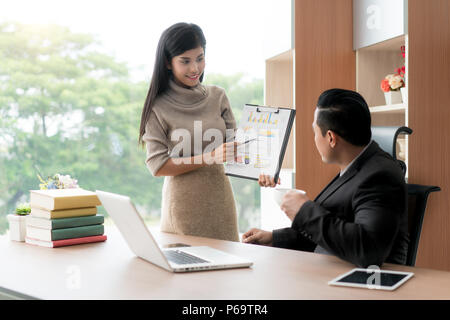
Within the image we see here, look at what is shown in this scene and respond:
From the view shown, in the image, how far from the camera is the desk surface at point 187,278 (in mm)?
1188

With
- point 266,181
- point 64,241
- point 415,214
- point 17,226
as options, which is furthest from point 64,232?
point 415,214

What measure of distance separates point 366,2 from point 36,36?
4.24 metres

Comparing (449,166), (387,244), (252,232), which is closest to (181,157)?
(252,232)

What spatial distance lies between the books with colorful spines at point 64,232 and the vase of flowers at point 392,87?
2047 millimetres

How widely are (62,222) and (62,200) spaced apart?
8cm

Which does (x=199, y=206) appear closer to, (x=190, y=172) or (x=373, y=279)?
(x=190, y=172)

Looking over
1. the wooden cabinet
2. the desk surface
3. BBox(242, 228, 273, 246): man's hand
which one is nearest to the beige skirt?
BBox(242, 228, 273, 246): man's hand

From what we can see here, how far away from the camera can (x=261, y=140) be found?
6.97 feet

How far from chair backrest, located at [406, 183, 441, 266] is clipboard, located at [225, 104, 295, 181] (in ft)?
1.81

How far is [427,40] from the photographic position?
2.80m

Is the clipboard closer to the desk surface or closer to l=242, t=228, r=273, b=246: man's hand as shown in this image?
l=242, t=228, r=273, b=246: man's hand

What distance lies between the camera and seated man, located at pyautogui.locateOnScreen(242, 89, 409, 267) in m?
1.38

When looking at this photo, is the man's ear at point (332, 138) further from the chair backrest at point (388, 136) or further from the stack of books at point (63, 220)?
the stack of books at point (63, 220)
